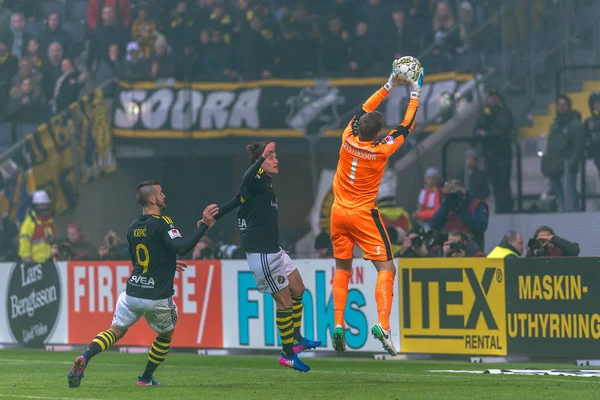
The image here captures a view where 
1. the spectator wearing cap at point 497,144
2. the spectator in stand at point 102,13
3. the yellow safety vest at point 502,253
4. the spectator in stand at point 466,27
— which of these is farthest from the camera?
the spectator in stand at point 102,13

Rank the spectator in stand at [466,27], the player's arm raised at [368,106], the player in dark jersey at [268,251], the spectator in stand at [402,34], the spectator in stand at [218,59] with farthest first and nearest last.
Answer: the spectator in stand at [218,59], the spectator in stand at [402,34], the spectator in stand at [466,27], the player in dark jersey at [268,251], the player's arm raised at [368,106]

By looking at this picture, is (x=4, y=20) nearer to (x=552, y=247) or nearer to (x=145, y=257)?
(x=552, y=247)

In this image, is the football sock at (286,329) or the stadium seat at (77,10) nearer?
the football sock at (286,329)

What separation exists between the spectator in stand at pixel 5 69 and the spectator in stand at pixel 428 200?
1026cm

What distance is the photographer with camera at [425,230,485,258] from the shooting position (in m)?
15.4

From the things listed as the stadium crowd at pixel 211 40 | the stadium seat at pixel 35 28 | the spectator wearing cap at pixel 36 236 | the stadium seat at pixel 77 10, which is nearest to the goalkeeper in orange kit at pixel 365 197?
the stadium crowd at pixel 211 40

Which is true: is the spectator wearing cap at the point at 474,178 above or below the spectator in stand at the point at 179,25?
below

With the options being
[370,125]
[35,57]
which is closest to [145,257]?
[370,125]

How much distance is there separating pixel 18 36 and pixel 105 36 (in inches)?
99.0

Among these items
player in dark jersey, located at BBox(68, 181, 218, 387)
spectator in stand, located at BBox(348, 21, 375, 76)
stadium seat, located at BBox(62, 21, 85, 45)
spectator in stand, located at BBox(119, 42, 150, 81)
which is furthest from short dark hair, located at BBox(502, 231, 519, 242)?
stadium seat, located at BBox(62, 21, 85, 45)

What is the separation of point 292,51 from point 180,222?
355 centimetres

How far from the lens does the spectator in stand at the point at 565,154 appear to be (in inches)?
703

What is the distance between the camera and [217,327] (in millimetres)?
16609

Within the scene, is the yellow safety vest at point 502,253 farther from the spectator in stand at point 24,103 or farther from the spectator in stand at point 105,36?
the spectator in stand at point 24,103
